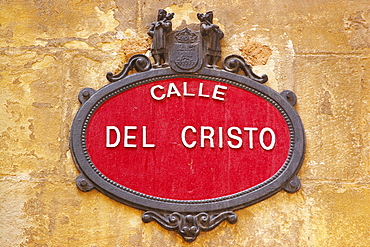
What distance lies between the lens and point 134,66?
3.76 meters

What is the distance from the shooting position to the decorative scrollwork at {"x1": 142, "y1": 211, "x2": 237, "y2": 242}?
138 inches

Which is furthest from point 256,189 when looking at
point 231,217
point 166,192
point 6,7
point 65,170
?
point 6,7

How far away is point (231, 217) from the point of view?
354cm

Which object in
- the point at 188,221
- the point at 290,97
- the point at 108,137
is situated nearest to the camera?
the point at 188,221

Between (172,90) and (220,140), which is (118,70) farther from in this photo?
(220,140)

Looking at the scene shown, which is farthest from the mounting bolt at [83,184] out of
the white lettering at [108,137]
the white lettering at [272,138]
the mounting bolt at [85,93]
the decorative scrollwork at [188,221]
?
the white lettering at [272,138]

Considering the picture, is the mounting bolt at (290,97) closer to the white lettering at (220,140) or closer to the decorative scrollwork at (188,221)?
the white lettering at (220,140)

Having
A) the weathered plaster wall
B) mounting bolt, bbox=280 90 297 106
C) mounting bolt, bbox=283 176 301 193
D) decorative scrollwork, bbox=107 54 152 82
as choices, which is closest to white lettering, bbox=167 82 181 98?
decorative scrollwork, bbox=107 54 152 82

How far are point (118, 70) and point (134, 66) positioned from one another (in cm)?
10

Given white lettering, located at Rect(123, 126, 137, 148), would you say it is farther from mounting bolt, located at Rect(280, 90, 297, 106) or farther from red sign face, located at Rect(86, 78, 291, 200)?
mounting bolt, located at Rect(280, 90, 297, 106)

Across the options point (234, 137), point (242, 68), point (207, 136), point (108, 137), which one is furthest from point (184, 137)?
point (242, 68)

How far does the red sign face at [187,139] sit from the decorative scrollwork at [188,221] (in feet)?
0.35

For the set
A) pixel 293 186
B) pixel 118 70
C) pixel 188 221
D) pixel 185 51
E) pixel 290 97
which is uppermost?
pixel 185 51

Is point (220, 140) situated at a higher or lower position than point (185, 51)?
lower
